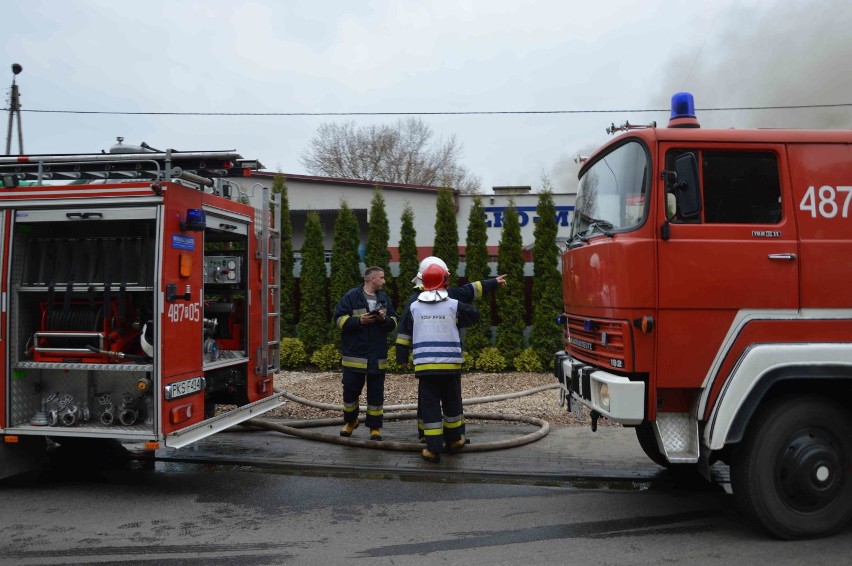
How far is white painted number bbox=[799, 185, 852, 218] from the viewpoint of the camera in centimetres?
403

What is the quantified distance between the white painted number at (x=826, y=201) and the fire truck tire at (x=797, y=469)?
3.82ft

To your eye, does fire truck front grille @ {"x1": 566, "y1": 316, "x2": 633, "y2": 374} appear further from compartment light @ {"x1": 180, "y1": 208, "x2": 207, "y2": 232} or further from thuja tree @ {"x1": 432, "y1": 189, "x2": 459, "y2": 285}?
thuja tree @ {"x1": 432, "y1": 189, "x2": 459, "y2": 285}

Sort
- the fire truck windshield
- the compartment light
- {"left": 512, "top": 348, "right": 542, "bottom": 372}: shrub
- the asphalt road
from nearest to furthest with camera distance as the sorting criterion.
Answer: the asphalt road → the fire truck windshield → the compartment light → {"left": 512, "top": 348, "right": 542, "bottom": 372}: shrub

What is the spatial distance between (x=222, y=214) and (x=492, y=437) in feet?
11.5

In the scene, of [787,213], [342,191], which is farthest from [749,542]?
[342,191]

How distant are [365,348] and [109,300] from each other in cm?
244

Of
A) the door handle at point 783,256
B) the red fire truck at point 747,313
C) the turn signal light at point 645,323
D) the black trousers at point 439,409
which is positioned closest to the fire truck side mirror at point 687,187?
the red fire truck at point 747,313

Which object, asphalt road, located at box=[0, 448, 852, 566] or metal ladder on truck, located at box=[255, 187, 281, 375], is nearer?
asphalt road, located at box=[0, 448, 852, 566]

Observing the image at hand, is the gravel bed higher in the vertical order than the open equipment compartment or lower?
lower

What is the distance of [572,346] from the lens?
5074 millimetres

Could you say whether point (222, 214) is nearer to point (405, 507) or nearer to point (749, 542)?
point (405, 507)

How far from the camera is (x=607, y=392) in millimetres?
4039

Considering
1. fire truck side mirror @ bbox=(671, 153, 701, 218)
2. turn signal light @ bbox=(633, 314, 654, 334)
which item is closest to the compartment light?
turn signal light @ bbox=(633, 314, 654, 334)

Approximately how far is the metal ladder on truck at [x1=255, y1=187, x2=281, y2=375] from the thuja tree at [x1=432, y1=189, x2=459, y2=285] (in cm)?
454
